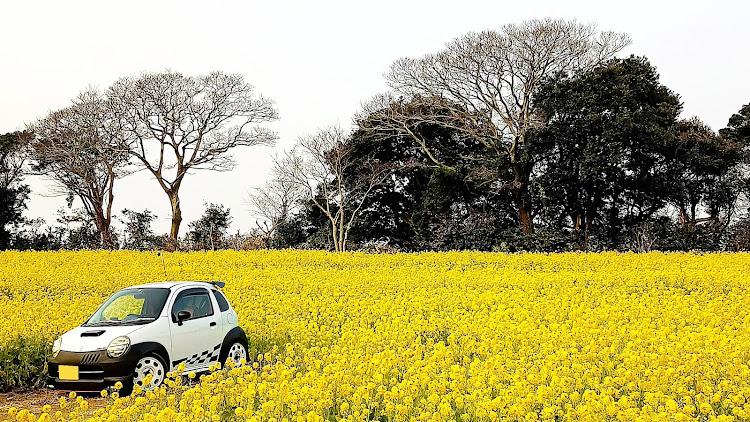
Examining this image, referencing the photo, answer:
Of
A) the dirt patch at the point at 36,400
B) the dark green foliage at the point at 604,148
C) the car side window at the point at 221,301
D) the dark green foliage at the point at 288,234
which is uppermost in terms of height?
the dark green foliage at the point at 604,148

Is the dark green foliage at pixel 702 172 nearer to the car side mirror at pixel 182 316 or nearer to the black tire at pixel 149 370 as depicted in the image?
the car side mirror at pixel 182 316

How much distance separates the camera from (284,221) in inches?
1425

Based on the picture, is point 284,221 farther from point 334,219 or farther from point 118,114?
point 118,114

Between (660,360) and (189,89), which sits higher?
(189,89)

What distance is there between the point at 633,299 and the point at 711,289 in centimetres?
374

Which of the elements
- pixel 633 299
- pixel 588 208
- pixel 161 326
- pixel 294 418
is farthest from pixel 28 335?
pixel 588 208

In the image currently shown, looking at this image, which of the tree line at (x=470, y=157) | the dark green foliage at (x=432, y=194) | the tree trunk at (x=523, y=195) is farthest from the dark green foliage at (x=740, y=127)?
the dark green foliage at (x=432, y=194)

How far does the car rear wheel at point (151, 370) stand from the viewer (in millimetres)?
7508

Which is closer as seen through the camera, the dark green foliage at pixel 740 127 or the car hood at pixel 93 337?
the car hood at pixel 93 337

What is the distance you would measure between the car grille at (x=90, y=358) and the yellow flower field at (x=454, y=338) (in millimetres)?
433

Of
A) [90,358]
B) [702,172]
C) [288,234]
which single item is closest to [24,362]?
[90,358]

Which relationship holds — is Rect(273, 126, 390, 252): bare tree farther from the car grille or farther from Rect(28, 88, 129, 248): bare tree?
the car grille

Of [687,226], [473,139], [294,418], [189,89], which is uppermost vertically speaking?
[189,89]

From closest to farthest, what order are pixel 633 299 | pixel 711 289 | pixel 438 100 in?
pixel 633 299 < pixel 711 289 < pixel 438 100
